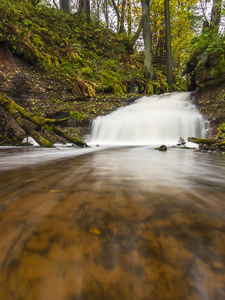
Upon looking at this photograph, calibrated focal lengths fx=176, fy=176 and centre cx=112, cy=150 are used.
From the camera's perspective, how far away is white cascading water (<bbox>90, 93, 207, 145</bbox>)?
22.3 ft

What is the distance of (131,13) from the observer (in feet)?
55.2

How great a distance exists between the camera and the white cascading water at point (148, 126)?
22.3 ft

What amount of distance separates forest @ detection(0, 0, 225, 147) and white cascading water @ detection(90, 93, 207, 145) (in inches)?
21.6

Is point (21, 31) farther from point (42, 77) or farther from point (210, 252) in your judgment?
point (210, 252)

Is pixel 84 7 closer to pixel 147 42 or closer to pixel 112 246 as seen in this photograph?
pixel 147 42

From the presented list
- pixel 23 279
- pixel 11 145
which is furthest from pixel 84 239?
pixel 11 145

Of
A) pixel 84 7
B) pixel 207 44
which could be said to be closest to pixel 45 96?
pixel 207 44

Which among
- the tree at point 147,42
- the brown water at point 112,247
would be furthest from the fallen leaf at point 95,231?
the tree at point 147,42

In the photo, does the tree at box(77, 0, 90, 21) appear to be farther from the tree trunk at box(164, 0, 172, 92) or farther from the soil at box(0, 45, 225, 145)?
the soil at box(0, 45, 225, 145)

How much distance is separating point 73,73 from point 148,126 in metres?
5.52

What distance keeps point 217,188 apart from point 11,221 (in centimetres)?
127

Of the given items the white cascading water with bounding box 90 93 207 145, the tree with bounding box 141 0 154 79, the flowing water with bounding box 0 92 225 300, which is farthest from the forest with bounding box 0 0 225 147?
the flowing water with bounding box 0 92 225 300

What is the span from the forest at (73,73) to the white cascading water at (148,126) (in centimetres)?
55

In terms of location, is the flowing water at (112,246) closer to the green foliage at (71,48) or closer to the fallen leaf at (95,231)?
the fallen leaf at (95,231)
